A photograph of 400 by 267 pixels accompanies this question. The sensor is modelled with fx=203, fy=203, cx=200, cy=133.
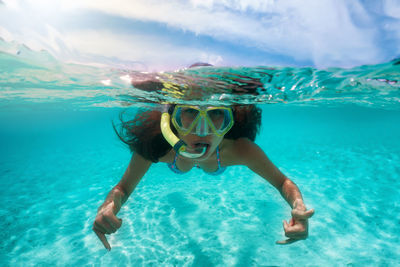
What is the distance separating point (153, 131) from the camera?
12.7ft

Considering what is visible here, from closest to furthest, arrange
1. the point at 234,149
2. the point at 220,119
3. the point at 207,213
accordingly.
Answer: the point at 220,119 < the point at 234,149 < the point at 207,213

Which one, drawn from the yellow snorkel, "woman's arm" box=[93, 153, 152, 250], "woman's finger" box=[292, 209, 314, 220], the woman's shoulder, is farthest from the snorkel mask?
"woman's finger" box=[292, 209, 314, 220]

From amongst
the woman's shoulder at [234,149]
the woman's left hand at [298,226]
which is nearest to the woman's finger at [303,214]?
the woman's left hand at [298,226]

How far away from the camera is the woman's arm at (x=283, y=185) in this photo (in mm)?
1997

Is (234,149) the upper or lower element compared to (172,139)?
lower

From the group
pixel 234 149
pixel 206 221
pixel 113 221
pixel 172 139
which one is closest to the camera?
pixel 113 221

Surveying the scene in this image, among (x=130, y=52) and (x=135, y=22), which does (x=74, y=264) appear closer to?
(x=130, y=52)

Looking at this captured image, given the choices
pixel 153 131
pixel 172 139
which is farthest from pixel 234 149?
pixel 153 131

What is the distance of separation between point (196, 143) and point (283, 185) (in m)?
1.60

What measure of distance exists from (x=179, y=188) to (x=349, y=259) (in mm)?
5509

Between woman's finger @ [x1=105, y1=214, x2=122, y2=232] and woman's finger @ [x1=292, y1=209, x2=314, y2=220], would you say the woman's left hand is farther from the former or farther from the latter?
woman's finger @ [x1=105, y1=214, x2=122, y2=232]

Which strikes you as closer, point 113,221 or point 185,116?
point 113,221

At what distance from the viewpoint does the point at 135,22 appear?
3.51 meters

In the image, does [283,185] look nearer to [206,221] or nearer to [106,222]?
[106,222]
